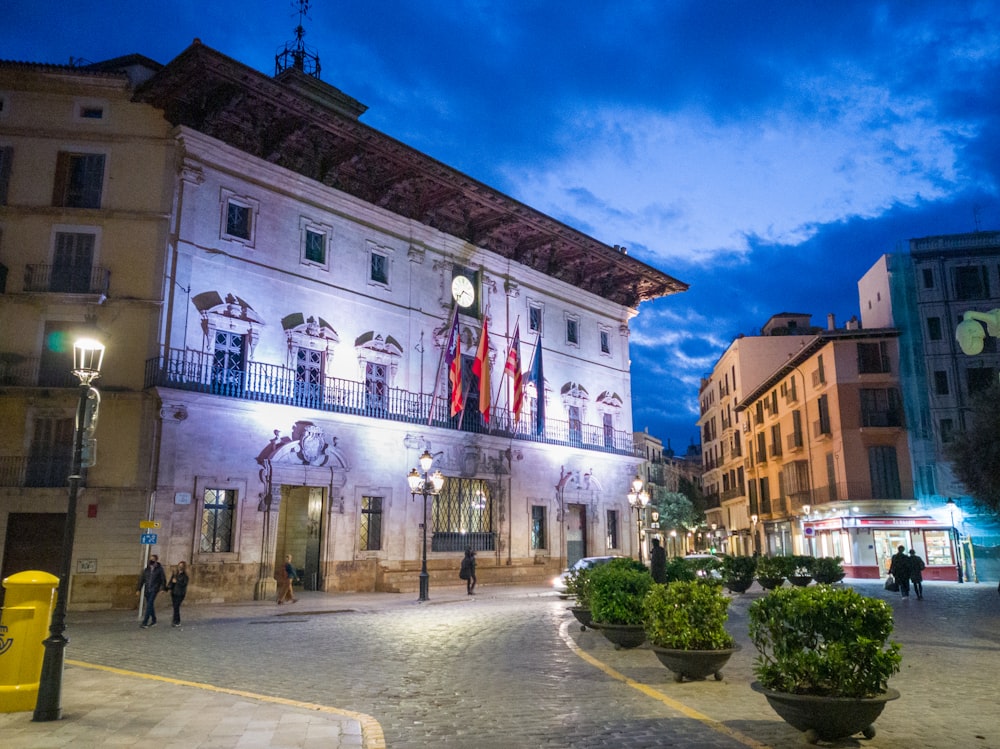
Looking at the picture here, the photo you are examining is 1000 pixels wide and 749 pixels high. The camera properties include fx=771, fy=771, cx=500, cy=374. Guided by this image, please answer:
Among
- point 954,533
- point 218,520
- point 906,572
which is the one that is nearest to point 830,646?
point 906,572

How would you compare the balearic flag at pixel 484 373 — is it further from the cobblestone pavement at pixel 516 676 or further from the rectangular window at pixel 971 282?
the rectangular window at pixel 971 282

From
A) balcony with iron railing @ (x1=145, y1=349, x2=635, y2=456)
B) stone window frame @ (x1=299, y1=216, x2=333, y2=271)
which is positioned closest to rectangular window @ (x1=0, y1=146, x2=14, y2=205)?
balcony with iron railing @ (x1=145, y1=349, x2=635, y2=456)

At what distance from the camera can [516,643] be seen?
13.9m

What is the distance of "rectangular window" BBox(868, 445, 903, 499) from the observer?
39.0 metres

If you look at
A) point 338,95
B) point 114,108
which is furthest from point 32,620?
point 338,95

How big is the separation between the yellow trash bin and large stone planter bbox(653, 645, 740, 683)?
706cm

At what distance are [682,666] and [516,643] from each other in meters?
5.09

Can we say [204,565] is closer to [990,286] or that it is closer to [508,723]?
[508,723]

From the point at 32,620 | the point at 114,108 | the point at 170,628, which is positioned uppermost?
the point at 114,108

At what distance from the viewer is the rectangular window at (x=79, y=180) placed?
23906 mm

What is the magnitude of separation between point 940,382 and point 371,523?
1157 inches

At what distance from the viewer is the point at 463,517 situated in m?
31.2

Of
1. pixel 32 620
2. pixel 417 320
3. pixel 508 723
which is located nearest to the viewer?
pixel 508 723

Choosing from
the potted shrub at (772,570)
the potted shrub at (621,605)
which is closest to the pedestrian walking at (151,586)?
the potted shrub at (621,605)
